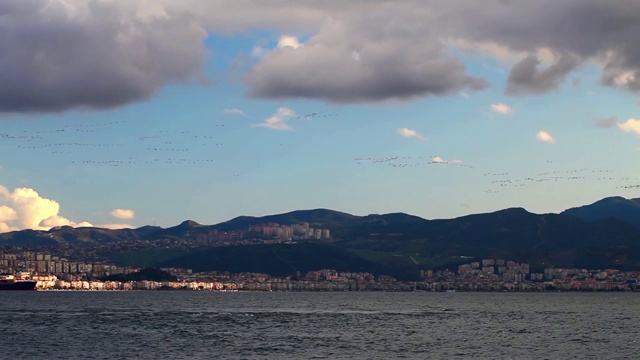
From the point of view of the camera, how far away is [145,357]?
124 m

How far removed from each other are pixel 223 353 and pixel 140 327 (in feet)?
180

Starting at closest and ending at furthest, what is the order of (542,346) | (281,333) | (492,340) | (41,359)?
(41,359) < (542,346) < (492,340) < (281,333)

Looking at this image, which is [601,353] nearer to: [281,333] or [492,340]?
[492,340]

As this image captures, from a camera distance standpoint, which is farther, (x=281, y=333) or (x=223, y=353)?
(x=281, y=333)

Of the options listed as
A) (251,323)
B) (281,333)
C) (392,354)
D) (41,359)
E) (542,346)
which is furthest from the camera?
(251,323)

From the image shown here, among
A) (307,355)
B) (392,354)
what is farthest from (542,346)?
(307,355)

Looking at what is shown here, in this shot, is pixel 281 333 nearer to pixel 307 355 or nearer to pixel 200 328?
pixel 200 328

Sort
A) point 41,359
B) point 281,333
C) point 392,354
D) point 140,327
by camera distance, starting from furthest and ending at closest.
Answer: point 140,327 → point 281,333 → point 392,354 → point 41,359

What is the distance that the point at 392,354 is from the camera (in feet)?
426

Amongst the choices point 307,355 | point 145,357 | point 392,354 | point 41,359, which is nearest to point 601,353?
point 392,354

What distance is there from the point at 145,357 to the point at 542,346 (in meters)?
63.0

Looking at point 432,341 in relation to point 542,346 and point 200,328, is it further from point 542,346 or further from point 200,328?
point 200,328

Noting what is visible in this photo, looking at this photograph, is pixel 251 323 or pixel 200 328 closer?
pixel 200 328

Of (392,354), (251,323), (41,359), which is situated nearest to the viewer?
(41,359)
